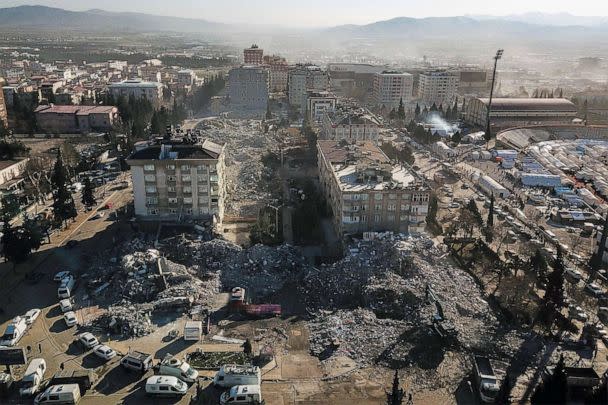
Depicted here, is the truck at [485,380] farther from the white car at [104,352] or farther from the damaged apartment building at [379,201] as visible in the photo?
the white car at [104,352]

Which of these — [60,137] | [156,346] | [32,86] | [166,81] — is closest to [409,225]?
[156,346]

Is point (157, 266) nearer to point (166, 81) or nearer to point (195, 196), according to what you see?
point (195, 196)

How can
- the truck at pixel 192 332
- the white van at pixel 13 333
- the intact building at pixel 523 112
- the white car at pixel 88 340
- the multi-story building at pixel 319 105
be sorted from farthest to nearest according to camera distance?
the intact building at pixel 523 112
the multi-story building at pixel 319 105
the truck at pixel 192 332
the white van at pixel 13 333
the white car at pixel 88 340

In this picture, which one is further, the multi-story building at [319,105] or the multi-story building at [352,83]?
the multi-story building at [352,83]

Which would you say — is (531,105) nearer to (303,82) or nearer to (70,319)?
(303,82)

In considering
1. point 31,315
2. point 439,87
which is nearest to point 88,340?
point 31,315

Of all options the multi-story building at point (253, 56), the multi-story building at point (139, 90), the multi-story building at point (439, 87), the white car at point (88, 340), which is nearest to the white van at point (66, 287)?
the white car at point (88, 340)

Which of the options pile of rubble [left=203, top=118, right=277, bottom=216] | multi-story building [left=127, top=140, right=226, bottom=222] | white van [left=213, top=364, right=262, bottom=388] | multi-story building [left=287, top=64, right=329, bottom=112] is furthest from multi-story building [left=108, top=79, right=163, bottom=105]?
white van [left=213, top=364, right=262, bottom=388]

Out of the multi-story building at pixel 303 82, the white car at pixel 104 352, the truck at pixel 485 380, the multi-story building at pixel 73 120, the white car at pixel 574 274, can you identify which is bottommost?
the white car at pixel 574 274
